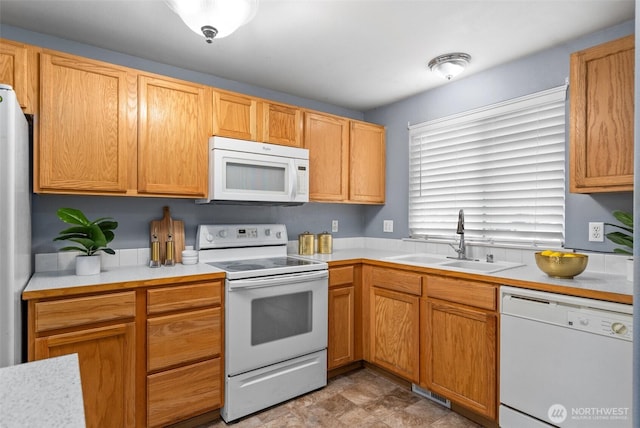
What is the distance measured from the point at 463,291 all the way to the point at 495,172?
3.31ft

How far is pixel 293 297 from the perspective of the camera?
2.35m

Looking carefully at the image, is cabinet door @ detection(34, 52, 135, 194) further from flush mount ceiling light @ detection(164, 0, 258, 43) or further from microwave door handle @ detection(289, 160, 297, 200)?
microwave door handle @ detection(289, 160, 297, 200)

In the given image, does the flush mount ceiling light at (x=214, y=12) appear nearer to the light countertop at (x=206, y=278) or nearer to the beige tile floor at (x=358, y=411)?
the light countertop at (x=206, y=278)

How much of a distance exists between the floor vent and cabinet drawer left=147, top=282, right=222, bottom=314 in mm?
1479

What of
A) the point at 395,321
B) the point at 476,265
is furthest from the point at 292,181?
the point at 476,265

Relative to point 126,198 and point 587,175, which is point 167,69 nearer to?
point 126,198

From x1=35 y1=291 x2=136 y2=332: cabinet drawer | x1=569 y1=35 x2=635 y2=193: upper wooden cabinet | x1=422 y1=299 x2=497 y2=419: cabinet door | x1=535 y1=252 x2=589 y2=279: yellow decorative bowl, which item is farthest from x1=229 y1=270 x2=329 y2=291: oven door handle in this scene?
x1=569 y1=35 x2=635 y2=193: upper wooden cabinet

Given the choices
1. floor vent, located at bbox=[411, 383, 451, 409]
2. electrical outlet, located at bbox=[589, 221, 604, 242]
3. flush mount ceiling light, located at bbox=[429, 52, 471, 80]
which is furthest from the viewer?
flush mount ceiling light, located at bbox=[429, 52, 471, 80]

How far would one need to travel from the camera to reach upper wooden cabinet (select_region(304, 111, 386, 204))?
9.65ft

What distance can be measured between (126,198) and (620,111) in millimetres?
2889

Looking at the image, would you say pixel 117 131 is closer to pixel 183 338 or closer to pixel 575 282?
pixel 183 338

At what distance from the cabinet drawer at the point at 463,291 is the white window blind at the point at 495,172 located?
68cm

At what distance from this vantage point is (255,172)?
2533mm

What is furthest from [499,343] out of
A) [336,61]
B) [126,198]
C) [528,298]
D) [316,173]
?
[126,198]
